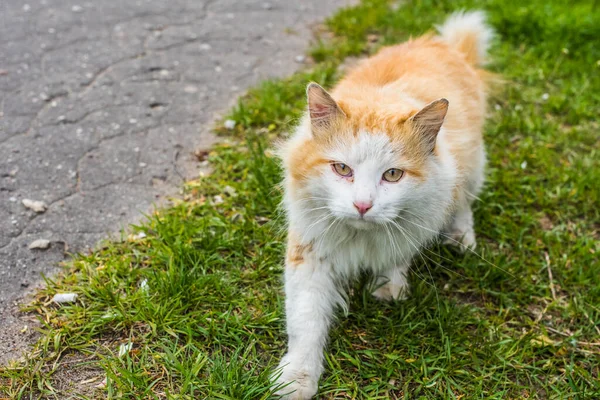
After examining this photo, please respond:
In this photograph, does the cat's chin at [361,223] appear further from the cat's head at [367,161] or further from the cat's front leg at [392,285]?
the cat's front leg at [392,285]

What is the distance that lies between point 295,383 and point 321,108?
4.02 feet

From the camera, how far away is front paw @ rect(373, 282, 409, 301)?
2849 mm

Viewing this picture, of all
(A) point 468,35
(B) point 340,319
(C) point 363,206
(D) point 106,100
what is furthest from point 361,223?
(D) point 106,100

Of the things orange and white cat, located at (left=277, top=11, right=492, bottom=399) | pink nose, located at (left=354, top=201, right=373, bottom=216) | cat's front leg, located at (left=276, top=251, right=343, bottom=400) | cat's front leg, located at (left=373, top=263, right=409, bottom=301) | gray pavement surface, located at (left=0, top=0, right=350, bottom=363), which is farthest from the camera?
gray pavement surface, located at (left=0, top=0, right=350, bottom=363)

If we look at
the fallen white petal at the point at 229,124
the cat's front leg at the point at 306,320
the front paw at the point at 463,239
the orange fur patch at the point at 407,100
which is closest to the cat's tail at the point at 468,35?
the orange fur patch at the point at 407,100

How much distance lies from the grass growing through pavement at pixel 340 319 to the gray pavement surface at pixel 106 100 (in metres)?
0.24

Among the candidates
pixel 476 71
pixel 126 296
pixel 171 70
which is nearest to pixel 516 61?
pixel 476 71

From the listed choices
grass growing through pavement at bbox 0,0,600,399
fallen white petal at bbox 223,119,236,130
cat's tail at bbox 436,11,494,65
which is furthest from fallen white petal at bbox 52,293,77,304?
cat's tail at bbox 436,11,494,65

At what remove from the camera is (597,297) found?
9.74 ft

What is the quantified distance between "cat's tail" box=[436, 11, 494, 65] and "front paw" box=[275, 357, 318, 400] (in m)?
2.53

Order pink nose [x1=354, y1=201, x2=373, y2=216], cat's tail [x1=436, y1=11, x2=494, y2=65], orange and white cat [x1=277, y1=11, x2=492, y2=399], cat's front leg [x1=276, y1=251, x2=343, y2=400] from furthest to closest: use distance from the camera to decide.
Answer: cat's tail [x1=436, y1=11, x2=494, y2=65] → cat's front leg [x1=276, y1=251, x2=343, y2=400] → orange and white cat [x1=277, y1=11, x2=492, y2=399] → pink nose [x1=354, y1=201, x2=373, y2=216]

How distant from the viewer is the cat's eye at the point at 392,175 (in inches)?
90.7

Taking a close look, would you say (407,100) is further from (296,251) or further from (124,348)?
(124,348)

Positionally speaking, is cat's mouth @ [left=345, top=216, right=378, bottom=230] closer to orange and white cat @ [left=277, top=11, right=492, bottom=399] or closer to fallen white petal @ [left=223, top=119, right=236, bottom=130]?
orange and white cat @ [left=277, top=11, right=492, bottom=399]
